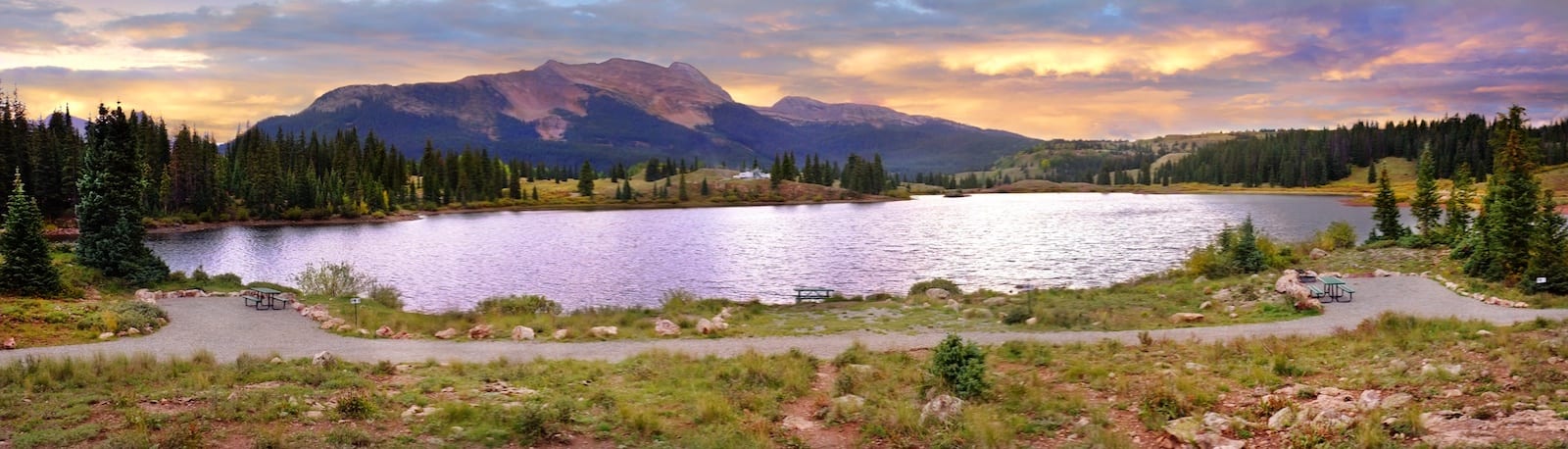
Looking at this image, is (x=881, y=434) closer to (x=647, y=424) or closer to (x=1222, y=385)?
(x=647, y=424)

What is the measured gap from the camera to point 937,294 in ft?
122

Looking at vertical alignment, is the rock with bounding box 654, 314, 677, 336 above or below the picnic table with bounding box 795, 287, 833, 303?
above

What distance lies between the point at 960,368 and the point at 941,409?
2254 millimetres

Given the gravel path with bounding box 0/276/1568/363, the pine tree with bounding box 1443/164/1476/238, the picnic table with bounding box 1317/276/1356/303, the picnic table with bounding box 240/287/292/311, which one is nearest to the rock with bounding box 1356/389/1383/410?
the gravel path with bounding box 0/276/1568/363

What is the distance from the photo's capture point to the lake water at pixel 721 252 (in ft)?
177

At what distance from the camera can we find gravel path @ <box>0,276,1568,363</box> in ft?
72.9

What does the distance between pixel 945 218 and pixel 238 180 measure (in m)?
108

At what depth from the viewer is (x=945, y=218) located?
422ft

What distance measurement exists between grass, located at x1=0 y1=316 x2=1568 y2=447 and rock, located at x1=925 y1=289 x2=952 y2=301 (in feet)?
49.0

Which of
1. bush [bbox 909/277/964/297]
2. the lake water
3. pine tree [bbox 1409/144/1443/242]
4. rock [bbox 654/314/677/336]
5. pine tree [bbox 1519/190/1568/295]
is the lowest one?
the lake water

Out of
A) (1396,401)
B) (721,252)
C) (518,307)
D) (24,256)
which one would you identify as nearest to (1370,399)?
(1396,401)

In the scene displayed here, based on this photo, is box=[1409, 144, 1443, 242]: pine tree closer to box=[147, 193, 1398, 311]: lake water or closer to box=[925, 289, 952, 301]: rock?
box=[147, 193, 1398, 311]: lake water

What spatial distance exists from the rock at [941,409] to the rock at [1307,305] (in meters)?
17.0

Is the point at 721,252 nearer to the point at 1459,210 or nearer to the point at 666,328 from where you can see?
the point at 1459,210
